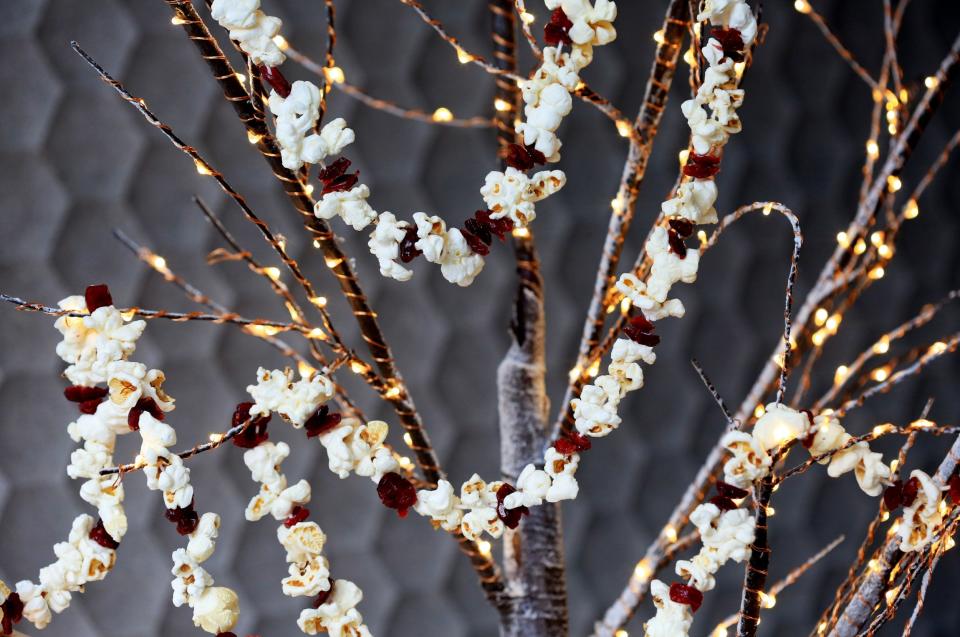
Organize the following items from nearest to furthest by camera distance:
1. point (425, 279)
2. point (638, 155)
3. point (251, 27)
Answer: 1. point (251, 27)
2. point (638, 155)
3. point (425, 279)

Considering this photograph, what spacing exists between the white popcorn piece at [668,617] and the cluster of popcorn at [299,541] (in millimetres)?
161

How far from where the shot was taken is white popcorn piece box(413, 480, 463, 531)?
469 millimetres

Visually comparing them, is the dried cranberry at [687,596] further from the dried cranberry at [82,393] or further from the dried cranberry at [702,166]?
the dried cranberry at [82,393]

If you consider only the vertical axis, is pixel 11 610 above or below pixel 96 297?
below

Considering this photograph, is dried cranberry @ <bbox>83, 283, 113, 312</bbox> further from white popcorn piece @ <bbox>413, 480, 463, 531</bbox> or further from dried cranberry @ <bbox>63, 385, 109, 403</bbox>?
white popcorn piece @ <bbox>413, 480, 463, 531</bbox>

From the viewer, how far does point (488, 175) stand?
43 centimetres

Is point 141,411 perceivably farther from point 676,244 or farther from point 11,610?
point 676,244

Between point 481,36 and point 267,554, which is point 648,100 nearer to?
point 481,36

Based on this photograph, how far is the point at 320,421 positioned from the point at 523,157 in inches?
6.7

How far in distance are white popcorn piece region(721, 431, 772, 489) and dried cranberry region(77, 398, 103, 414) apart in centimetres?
32

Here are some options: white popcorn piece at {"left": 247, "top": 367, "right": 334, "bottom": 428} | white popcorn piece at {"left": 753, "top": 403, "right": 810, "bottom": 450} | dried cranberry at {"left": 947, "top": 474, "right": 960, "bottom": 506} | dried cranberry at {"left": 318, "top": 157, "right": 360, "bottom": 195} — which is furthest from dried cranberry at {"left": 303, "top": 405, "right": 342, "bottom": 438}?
dried cranberry at {"left": 947, "top": 474, "right": 960, "bottom": 506}

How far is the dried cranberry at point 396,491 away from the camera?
467 millimetres

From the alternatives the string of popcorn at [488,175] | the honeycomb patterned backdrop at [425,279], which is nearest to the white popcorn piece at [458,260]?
the string of popcorn at [488,175]

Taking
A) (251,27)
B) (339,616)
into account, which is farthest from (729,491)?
(251,27)
